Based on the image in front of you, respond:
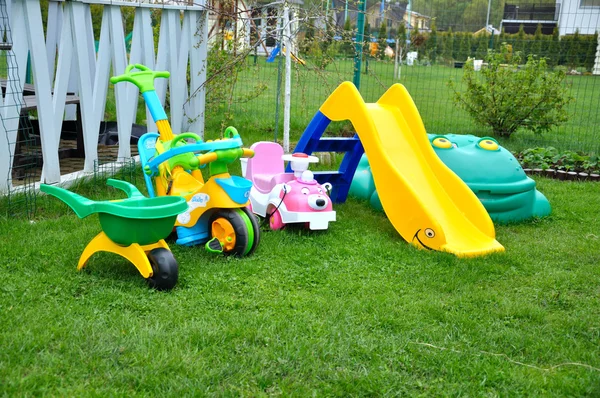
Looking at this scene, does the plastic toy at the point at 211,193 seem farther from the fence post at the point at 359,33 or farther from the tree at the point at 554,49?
the tree at the point at 554,49

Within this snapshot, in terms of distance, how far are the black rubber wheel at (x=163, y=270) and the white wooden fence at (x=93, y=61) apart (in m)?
1.88

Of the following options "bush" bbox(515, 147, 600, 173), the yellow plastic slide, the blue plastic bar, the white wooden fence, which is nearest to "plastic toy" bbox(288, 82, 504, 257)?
the yellow plastic slide

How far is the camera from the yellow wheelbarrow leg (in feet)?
11.3

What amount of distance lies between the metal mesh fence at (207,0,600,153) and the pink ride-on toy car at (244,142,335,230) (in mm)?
1360

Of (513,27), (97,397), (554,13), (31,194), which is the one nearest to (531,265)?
(97,397)

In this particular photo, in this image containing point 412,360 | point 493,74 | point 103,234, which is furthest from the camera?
point 493,74

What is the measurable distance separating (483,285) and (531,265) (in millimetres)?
569

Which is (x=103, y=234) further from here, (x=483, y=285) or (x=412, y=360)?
(x=483, y=285)

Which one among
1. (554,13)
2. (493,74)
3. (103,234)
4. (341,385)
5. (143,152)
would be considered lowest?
(341,385)

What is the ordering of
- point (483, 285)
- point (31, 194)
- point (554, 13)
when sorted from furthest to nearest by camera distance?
point (554, 13) → point (31, 194) → point (483, 285)

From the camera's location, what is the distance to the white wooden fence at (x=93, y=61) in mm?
4664

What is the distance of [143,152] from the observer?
458 centimetres

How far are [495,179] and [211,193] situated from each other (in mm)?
2457

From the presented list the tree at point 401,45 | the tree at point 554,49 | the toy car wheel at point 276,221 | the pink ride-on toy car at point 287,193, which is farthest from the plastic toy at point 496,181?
the tree at point 401,45
